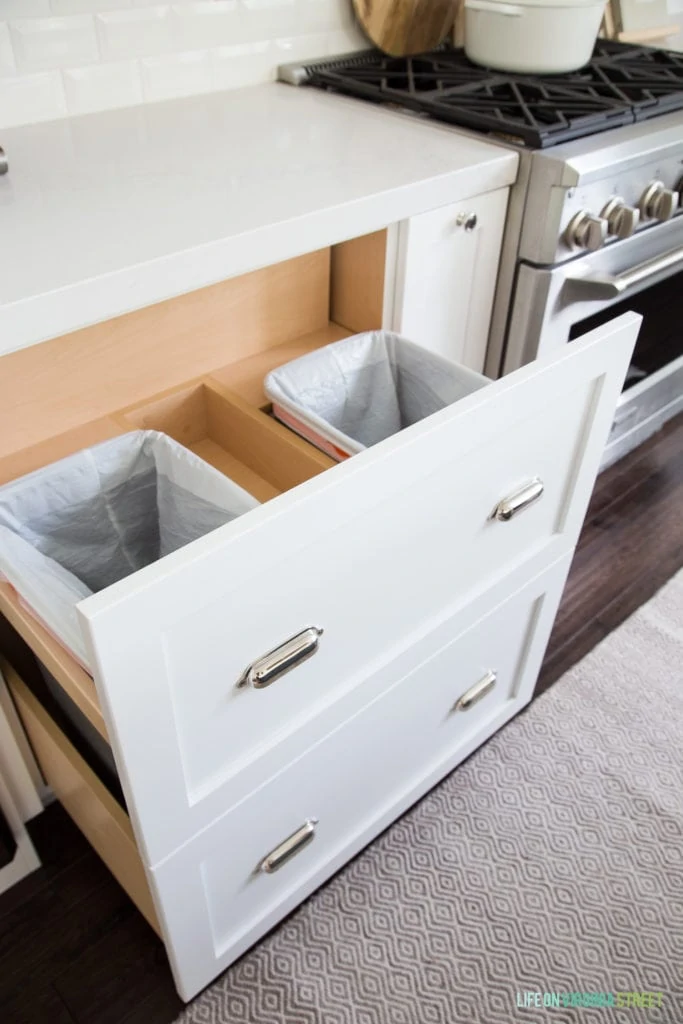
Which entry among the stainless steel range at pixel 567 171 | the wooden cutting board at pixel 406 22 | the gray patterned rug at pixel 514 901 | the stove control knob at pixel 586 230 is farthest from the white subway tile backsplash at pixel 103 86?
the gray patterned rug at pixel 514 901

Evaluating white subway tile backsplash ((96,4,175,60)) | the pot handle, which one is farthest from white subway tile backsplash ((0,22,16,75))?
the pot handle

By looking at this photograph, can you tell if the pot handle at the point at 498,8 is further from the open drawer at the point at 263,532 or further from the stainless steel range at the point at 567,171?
the open drawer at the point at 263,532

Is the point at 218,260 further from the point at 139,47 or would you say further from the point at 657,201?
the point at 657,201

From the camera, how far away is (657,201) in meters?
1.20

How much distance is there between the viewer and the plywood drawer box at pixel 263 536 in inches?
22.5

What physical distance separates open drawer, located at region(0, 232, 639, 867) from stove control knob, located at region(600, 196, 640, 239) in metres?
0.37

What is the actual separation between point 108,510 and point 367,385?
39 centimetres

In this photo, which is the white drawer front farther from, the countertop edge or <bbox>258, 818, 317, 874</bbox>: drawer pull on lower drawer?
the countertop edge

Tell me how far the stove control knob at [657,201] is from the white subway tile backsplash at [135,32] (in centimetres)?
73

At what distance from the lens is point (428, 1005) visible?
37.9 inches

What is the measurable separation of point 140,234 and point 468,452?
0.40 m

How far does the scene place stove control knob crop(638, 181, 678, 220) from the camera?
3.93 ft

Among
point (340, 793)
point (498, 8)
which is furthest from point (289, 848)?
point (498, 8)


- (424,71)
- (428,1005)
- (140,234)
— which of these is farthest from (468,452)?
(424,71)
